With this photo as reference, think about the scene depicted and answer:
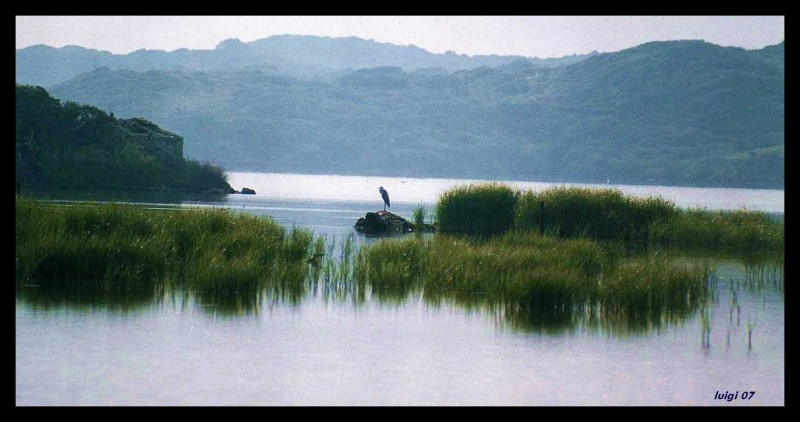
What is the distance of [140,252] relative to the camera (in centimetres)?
1945

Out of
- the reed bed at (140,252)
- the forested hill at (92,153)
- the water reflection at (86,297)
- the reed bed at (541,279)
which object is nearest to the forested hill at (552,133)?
the forested hill at (92,153)

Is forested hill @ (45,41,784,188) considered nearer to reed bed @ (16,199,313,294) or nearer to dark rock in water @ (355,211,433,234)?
dark rock in water @ (355,211,433,234)

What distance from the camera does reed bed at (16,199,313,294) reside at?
61.1 feet

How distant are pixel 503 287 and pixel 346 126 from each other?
596 ft

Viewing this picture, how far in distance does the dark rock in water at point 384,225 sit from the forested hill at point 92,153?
30678 millimetres

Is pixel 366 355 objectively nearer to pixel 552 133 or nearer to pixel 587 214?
pixel 587 214

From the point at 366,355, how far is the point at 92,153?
5470 centimetres

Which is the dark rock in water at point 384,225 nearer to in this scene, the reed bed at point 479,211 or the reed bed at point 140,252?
the reed bed at point 479,211

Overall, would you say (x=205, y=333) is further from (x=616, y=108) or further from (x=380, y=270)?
(x=616, y=108)

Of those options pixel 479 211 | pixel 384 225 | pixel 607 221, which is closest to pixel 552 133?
pixel 384 225

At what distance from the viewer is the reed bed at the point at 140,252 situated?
18.6 m

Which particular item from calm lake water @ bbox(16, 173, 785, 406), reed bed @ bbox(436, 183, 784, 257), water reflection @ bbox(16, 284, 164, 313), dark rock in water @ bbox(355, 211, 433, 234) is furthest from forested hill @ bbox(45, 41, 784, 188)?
water reflection @ bbox(16, 284, 164, 313)

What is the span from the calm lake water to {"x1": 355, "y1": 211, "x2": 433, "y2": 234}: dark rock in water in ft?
57.9

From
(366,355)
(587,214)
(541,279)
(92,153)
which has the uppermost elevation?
(92,153)
